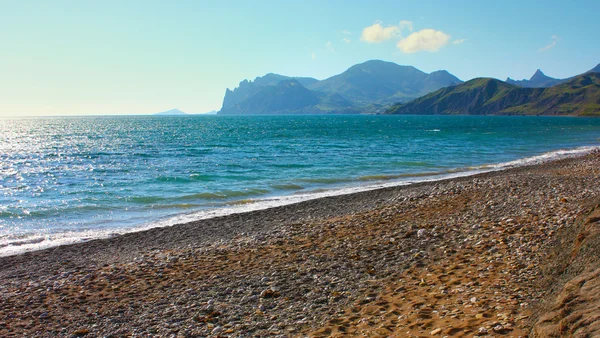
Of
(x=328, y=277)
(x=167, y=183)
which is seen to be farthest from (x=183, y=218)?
(x=328, y=277)

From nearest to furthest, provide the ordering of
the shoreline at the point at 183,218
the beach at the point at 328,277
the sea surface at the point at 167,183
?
1. the beach at the point at 328,277
2. the shoreline at the point at 183,218
3. the sea surface at the point at 167,183

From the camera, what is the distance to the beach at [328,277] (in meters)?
8.16

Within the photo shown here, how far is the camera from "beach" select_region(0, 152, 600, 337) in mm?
8164

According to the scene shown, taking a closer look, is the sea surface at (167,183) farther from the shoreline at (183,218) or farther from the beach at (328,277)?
the beach at (328,277)

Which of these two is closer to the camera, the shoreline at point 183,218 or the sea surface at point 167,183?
the shoreline at point 183,218

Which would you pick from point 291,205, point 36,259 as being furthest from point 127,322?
point 291,205

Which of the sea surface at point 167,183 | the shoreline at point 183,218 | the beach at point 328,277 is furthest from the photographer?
the sea surface at point 167,183

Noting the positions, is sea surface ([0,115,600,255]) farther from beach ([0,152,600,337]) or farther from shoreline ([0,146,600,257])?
beach ([0,152,600,337])

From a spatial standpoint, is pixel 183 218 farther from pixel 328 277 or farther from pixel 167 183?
pixel 328 277

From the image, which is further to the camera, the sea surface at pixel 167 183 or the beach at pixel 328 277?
the sea surface at pixel 167 183

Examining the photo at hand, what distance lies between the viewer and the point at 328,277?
37.3 ft

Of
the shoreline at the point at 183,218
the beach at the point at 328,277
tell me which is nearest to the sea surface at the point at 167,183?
the shoreline at the point at 183,218

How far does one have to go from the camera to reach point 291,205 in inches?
968

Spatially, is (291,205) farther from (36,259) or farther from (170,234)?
(36,259)
